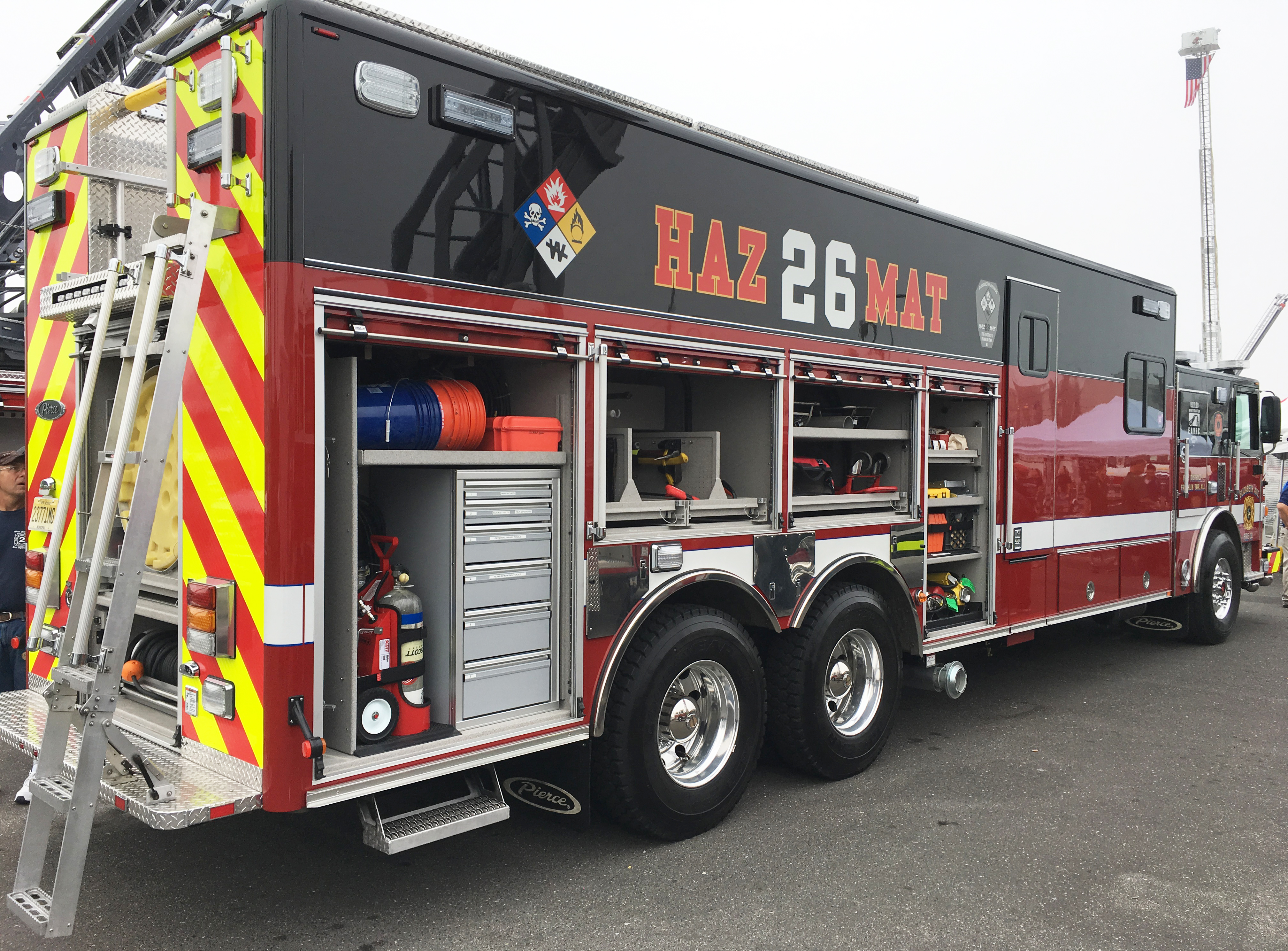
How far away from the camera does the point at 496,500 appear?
3.65 metres

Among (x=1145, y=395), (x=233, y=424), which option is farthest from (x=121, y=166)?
(x=1145, y=395)

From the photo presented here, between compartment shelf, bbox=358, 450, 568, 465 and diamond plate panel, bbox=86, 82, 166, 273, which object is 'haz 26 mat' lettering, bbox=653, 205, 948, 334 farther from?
diamond plate panel, bbox=86, 82, 166, 273

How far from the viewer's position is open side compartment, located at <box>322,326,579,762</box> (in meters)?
3.29

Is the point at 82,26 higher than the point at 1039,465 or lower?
higher

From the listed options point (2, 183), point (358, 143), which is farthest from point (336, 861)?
point (2, 183)

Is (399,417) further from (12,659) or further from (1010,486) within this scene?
(1010,486)

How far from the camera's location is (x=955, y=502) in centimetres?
595

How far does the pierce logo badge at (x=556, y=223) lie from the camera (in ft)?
12.1

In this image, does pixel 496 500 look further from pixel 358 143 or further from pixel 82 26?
pixel 82 26

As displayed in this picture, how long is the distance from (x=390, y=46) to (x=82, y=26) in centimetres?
1194

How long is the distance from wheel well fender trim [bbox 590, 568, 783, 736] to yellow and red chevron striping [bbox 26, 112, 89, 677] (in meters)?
2.35

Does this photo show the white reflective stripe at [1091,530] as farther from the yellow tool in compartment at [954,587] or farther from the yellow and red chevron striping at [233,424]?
the yellow and red chevron striping at [233,424]

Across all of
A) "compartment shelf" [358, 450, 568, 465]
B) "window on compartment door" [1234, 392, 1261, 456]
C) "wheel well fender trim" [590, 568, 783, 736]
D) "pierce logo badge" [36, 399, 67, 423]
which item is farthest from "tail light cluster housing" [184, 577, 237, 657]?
"window on compartment door" [1234, 392, 1261, 456]

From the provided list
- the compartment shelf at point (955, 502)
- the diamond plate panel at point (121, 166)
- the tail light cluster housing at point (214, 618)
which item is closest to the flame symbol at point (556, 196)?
the diamond plate panel at point (121, 166)
